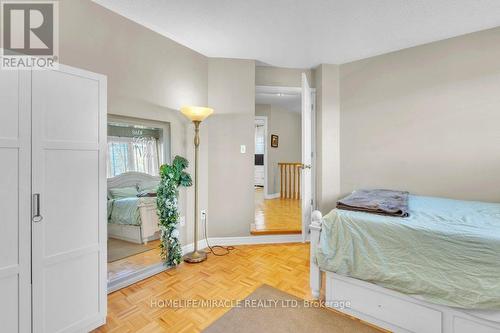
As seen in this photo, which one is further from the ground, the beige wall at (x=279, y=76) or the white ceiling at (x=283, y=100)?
the white ceiling at (x=283, y=100)

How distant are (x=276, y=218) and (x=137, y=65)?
293cm

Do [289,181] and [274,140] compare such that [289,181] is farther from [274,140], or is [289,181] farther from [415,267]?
[415,267]

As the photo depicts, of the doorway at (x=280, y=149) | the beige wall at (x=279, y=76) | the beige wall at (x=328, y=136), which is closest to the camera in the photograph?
the beige wall at (x=328, y=136)

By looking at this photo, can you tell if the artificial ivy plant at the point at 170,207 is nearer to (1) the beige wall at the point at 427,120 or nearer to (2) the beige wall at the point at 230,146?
(2) the beige wall at the point at 230,146

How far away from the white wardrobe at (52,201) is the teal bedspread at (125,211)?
49 centimetres

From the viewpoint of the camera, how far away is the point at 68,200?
1.39 metres

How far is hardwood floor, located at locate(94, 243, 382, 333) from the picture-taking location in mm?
1605

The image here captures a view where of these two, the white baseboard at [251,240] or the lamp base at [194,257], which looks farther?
the white baseboard at [251,240]

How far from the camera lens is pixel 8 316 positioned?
117 cm

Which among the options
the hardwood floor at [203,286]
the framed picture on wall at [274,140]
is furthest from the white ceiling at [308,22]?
the framed picture on wall at [274,140]

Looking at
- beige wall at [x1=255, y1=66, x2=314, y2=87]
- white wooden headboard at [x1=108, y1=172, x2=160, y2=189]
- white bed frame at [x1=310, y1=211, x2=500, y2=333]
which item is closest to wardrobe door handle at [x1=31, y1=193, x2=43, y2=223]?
white wooden headboard at [x1=108, y1=172, x2=160, y2=189]

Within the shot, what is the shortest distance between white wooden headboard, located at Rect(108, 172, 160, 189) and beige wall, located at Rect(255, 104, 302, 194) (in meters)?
3.91

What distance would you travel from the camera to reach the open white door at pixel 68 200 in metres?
1.28

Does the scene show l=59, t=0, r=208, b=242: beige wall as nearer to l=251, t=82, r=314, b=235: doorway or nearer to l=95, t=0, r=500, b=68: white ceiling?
l=95, t=0, r=500, b=68: white ceiling
